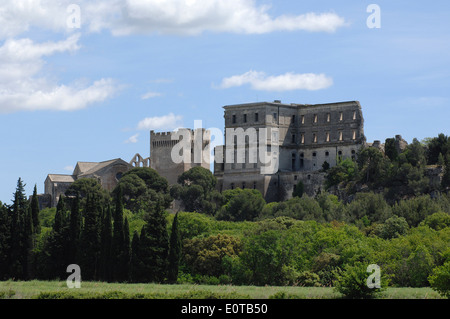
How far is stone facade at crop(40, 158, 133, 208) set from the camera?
118m

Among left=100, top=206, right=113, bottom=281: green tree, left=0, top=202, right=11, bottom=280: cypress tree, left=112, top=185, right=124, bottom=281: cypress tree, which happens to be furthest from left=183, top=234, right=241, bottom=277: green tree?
left=0, top=202, right=11, bottom=280: cypress tree

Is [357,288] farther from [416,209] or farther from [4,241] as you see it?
[416,209]

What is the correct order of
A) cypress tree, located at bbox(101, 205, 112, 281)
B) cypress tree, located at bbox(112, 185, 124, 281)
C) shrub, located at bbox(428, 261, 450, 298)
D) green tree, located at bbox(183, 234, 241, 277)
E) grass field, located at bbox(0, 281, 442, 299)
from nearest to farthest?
1. grass field, located at bbox(0, 281, 442, 299)
2. shrub, located at bbox(428, 261, 450, 298)
3. cypress tree, located at bbox(112, 185, 124, 281)
4. cypress tree, located at bbox(101, 205, 112, 281)
5. green tree, located at bbox(183, 234, 241, 277)

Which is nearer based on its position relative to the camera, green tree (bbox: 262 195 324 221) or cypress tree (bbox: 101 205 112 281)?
cypress tree (bbox: 101 205 112 281)

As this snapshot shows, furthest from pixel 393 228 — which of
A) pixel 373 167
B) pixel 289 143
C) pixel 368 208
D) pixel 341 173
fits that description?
pixel 289 143

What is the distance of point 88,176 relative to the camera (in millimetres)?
119375

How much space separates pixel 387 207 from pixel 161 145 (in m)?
42.7

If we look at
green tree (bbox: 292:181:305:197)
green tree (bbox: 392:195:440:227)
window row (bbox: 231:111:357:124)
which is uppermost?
window row (bbox: 231:111:357:124)

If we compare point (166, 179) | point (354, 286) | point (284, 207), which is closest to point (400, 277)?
point (354, 286)

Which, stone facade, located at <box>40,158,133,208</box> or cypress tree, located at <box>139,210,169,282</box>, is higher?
stone facade, located at <box>40,158,133,208</box>

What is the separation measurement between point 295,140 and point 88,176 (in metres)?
25.0

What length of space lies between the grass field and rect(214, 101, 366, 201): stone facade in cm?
3828

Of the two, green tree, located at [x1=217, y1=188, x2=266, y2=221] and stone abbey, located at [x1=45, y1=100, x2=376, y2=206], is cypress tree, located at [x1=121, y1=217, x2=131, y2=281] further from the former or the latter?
stone abbey, located at [x1=45, y1=100, x2=376, y2=206]
